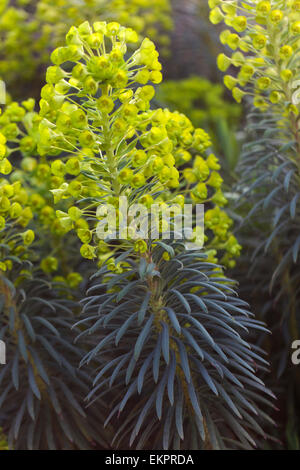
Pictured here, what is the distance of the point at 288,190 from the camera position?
1.20 metres

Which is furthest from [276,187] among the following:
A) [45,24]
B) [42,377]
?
[45,24]

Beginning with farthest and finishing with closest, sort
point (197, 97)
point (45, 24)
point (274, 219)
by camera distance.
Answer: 1. point (197, 97)
2. point (45, 24)
3. point (274, 219)

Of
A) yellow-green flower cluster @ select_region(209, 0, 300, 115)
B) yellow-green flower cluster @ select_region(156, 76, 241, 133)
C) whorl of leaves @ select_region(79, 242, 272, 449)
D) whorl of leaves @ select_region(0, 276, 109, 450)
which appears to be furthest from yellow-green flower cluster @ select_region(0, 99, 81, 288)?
yellow-green flower cluster @ select_region(156, 76, 241, 133)

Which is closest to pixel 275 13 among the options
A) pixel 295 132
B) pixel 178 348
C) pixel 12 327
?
pixel 295 132

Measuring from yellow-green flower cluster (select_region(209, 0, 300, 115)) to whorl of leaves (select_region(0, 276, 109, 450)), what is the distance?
70 cm

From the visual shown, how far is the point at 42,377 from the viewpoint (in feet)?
3.62

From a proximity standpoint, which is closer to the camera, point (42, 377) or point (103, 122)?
point (103, 122)

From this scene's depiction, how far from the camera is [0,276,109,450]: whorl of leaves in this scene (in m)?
1.10

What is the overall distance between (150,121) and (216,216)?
0.35 metres

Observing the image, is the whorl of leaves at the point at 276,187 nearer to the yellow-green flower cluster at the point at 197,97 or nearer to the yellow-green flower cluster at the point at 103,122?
the yellow-green flower cluster at the point at 103,122

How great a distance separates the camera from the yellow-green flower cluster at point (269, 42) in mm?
1035

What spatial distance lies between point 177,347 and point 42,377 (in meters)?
0.34

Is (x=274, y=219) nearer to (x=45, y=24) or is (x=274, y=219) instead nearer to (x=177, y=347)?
(x=177, y=347)

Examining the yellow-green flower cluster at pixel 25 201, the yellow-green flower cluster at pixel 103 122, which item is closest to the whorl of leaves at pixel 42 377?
the yellow-green flower cluster at pixel 25 201
